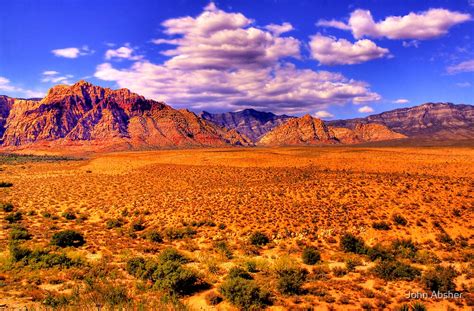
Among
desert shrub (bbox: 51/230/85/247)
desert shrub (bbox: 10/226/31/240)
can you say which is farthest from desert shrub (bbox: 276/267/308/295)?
desert shrub (bbox: 10/226/31/240)

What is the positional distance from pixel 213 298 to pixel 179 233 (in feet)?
32.7

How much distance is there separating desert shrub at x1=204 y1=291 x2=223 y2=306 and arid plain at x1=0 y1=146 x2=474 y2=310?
1.8 inches

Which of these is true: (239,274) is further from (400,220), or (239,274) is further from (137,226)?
(400,220)

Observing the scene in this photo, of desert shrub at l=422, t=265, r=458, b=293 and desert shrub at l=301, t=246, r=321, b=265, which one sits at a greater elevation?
desert shrub at l=422, t=265, r=458, b=293

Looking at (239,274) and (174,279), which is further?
(239,274)

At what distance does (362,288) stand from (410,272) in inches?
104

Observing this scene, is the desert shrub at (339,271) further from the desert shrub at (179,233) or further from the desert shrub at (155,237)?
the desert shrub at (155,237)

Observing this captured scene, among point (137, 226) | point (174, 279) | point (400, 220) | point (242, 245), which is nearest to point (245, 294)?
point (174, 279)

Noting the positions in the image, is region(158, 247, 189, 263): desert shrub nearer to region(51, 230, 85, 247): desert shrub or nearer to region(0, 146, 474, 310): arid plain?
region(0, 146, 474, 310): arid plain

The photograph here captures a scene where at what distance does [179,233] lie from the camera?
21781mm

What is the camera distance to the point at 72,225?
24.3 m

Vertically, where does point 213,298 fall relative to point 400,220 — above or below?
below

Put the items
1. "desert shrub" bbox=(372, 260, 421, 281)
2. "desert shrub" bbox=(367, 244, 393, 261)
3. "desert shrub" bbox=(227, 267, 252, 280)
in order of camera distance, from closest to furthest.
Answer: "desert shrub" bbox=(227, 267, 252, 280) < "desert shrub" bbox=(372, 260, 421, 281) < "desert shrub" bbox=(367, 244, 393, 261)

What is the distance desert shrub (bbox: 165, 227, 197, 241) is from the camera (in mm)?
21484
